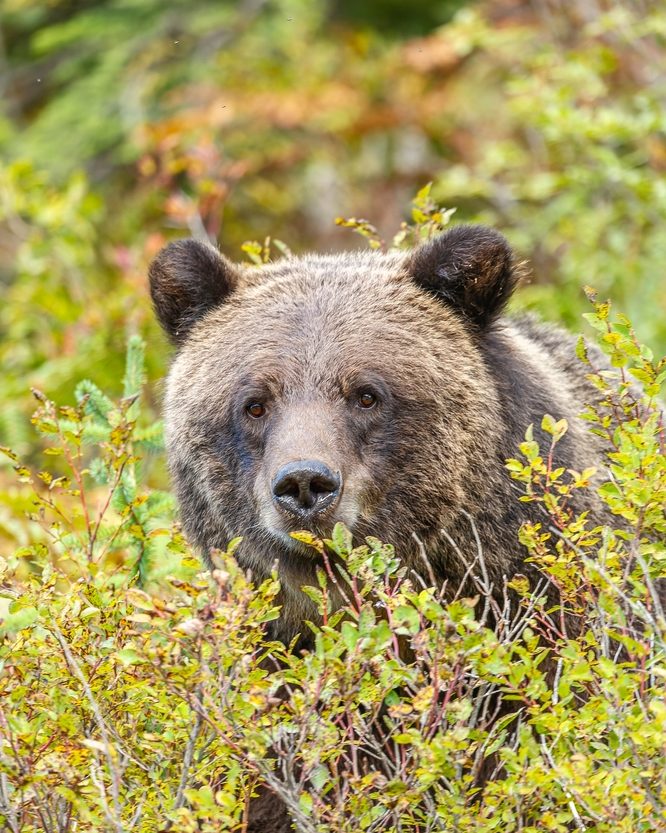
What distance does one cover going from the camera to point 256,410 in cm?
507

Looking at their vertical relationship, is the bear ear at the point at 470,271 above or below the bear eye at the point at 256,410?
above

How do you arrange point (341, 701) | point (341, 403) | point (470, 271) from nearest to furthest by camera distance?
1. point (341, 701)
2. point (341, 403)
3. point (470, 271)

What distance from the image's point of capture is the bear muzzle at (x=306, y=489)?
445 cm

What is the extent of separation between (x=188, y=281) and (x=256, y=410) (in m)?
0.86

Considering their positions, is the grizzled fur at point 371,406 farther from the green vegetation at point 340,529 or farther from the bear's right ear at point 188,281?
the green vegetation at point 340,529

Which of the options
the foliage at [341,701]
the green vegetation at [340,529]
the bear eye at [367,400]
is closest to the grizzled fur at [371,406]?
the bear eye at [367,400]

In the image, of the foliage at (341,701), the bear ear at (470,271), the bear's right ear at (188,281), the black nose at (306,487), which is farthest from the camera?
the bear's right ear at (188,281)

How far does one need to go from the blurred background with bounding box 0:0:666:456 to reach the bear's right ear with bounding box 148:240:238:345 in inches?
134

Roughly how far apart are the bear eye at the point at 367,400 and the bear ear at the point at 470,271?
1.99ft

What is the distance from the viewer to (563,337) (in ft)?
21.0

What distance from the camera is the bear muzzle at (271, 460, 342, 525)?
175 inches

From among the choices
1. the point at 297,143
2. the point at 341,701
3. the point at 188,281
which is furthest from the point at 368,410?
the point at 297,143

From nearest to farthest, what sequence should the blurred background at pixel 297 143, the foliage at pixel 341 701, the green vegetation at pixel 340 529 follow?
the foliage at pixel 341 701 < the green vegetation at pixel 340 529 < the blurred background at pixel 297 143

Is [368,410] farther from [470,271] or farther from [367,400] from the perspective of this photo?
[470,271]
